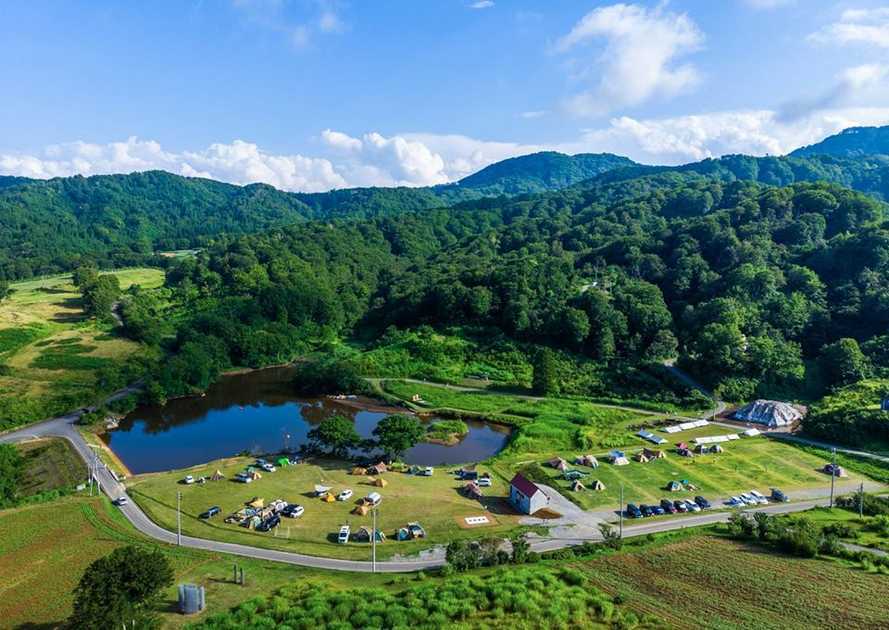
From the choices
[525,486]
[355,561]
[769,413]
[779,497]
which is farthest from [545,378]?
[355,561]

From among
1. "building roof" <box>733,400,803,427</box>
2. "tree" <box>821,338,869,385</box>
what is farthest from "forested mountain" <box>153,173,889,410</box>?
"building roof" <box>733,400,803,427</box>

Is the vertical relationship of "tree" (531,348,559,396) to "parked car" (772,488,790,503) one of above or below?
above

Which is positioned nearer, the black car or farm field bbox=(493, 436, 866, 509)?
the black car

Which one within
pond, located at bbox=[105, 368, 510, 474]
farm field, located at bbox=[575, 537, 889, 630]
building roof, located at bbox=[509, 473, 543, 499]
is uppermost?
building roof, located at bbox=[509, 473, 543, 499]

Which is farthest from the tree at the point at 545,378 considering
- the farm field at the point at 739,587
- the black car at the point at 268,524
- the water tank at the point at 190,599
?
the water tank at the point at 190,599

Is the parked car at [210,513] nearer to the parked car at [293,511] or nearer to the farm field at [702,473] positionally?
the parked car at [293,511]

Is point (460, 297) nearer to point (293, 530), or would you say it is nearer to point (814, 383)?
point (814, 383)

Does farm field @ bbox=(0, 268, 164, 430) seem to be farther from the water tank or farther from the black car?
the water tank

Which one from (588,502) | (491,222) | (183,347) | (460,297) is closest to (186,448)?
(183,347)
